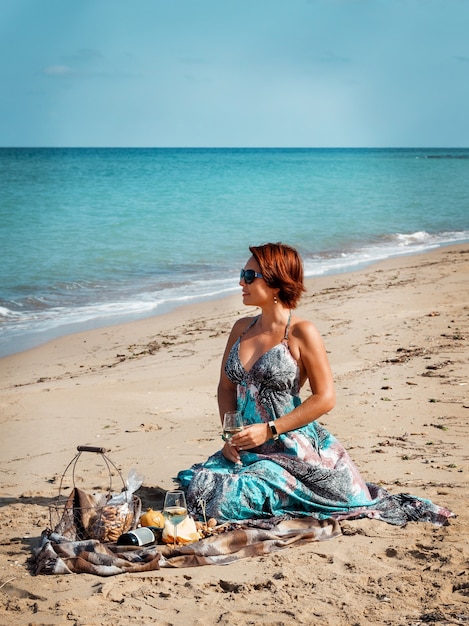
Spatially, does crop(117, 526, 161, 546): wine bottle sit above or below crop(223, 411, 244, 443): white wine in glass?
below

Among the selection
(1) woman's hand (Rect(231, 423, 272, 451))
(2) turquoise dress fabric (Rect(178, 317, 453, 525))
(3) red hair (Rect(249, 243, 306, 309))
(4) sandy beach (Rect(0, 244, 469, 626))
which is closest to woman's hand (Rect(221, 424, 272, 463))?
(1) woman's hand (Rect(231, 423, 272, 451))

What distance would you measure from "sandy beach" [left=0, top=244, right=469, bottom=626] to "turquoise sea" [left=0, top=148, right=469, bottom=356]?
2.04m

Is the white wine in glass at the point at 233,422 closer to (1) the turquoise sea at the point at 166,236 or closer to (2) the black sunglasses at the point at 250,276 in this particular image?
(2) the black sunglasses at the point at 250,276

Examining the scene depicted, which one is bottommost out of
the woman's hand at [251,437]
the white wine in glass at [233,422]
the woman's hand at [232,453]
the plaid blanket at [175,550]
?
the plaid blanket at [175,550]

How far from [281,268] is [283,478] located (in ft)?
4.10

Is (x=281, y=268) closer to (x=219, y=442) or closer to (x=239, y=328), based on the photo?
(x=239, y=328)

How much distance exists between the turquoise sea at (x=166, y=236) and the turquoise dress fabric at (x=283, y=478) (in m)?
6.61

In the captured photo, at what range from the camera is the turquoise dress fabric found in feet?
16.5

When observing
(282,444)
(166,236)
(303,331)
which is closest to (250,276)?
(303,331)

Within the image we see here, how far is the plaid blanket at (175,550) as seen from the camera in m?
4.46

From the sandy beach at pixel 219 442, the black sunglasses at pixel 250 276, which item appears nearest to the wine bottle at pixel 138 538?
the sandy beach at pixel 219 442

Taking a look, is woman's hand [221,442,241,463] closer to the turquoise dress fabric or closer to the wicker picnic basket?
the turquoise dress fabric

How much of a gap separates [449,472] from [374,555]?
4.79 feet

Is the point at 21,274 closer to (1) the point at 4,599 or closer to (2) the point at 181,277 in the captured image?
(2) the point at 181,277
